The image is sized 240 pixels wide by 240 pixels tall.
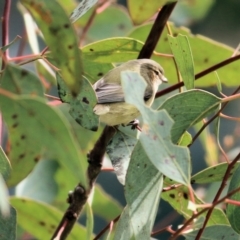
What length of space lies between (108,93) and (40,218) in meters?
0.53

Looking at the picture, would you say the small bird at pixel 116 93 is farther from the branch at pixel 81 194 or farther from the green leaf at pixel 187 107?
the green leaf at pixel 187 107

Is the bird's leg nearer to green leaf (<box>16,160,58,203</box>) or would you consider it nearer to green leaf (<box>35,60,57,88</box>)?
green leaf (<box>35,60,57,88</box>)

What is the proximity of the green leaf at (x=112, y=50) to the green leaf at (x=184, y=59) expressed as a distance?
0.15 meters

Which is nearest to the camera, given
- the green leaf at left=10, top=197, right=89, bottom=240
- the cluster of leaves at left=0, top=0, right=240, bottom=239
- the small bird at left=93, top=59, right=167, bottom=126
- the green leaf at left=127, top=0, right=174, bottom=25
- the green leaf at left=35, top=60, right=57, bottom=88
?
the cluster of leaves at left=0, top=0, right=240, bottom=239

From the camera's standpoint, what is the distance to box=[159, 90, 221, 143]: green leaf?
3.85ft

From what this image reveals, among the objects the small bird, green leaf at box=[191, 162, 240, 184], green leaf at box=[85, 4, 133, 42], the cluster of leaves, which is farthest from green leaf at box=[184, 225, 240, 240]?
green leaf at box=[85, 4, 133, 42]

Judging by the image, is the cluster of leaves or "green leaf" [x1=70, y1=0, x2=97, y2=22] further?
"green leaf" [x1=70, y1=0, x2=97, y2=22]

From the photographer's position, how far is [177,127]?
120 cm

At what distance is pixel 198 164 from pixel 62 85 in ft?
5.95

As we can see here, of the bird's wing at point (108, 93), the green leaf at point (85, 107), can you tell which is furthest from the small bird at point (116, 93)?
the green leaf at point (85, 107)

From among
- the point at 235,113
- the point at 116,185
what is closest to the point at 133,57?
the point at 116,185

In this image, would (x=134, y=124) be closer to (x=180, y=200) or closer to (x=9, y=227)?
(x=180, y=200)

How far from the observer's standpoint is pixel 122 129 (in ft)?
4.98

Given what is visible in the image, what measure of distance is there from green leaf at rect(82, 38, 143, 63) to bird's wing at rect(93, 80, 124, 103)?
1.86 feet
